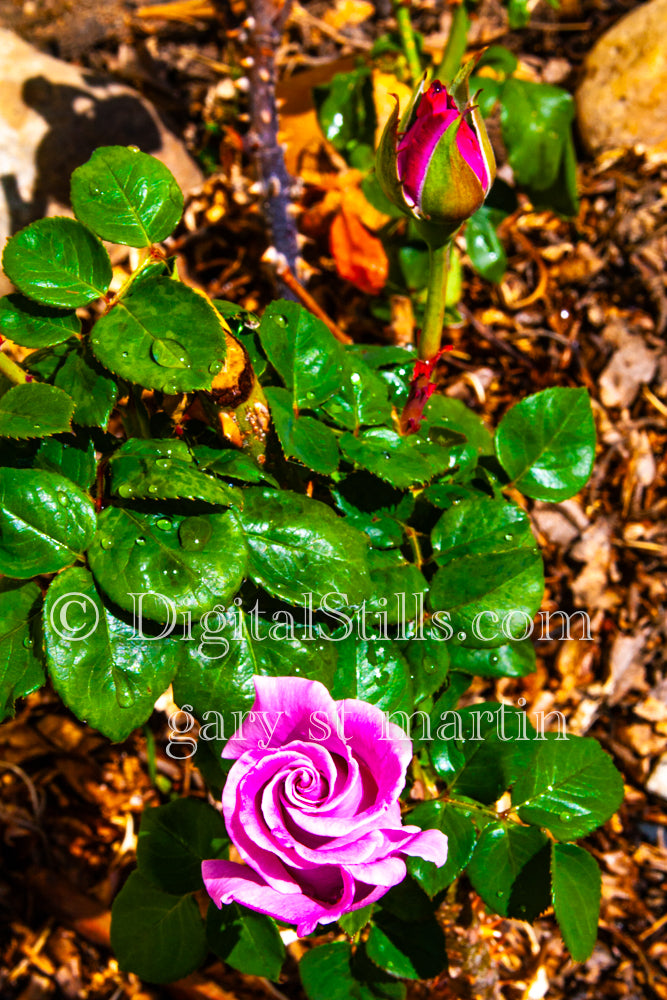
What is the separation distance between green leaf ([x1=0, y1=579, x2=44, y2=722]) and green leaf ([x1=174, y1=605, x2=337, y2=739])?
17 cm

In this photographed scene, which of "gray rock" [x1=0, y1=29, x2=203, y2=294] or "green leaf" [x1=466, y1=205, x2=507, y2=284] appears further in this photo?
"gray rock" [x1=0, y1=29, x2=203, y2=294]

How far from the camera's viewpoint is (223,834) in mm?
1195

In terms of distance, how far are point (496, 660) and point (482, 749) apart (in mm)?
159

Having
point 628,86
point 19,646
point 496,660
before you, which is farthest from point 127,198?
point 628,86

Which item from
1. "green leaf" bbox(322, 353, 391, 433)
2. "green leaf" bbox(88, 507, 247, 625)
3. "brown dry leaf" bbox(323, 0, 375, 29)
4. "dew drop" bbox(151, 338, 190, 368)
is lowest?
"green leaf" bbox(88, 507, 247, 625)

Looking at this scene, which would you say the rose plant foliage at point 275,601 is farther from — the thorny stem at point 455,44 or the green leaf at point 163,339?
the thorny stem at point 455,44

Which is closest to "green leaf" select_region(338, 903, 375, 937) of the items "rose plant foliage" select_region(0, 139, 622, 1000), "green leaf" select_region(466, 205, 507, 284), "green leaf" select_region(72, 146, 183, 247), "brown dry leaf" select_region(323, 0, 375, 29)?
"rose plant foliage" select_region(0, 139, 622, 1000)

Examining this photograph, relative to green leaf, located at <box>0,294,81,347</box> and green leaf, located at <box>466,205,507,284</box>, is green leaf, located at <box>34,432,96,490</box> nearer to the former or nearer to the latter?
green leaf, located at <box>0,294,81,347</box>

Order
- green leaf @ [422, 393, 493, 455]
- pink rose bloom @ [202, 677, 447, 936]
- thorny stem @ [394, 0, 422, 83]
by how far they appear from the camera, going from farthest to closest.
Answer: thorny stem @ [394, 0, 422, 83], green leaf @ [422, 393, 493, 455], pink rose bloom @ [202, 677, 447, 936]

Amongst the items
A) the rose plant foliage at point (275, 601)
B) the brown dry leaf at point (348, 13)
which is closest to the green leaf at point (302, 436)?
the rose plant foliage at point (275, 601)

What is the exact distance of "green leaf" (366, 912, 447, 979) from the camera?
108cm

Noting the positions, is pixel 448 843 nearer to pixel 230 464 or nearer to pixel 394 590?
pixel 394 590

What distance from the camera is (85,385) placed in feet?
3.18

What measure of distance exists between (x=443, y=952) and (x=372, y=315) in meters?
1.70
